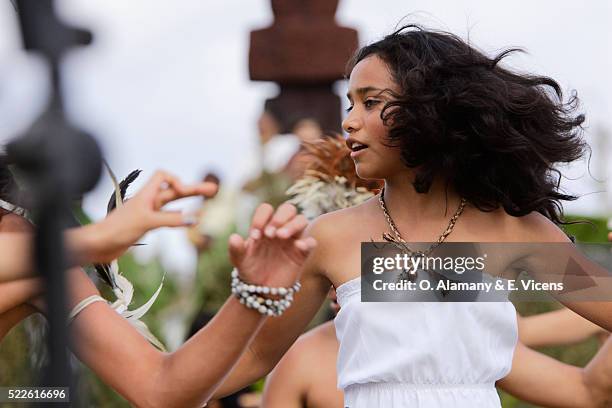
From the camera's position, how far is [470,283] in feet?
7.77

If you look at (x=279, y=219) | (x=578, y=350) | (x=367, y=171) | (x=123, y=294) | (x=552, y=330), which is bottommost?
(x=578, y=350)

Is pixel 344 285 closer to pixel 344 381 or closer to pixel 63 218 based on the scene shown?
pixel 344 381

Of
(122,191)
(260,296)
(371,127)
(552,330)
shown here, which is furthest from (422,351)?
(552,330)

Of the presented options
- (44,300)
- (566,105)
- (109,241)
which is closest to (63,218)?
(44,300)

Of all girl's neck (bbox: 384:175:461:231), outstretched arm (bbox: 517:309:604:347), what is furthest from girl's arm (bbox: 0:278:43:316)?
outstretched arm (bbox: 517:309:604:347)

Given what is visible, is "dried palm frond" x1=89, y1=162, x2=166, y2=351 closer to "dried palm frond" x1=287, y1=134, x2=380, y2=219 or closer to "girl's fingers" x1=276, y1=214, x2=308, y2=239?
Answer: "girl's fingers" x1=276, y1=214, x2=308, y2=239

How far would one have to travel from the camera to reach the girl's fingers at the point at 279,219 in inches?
67.9

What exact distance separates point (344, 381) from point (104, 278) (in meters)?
0.57

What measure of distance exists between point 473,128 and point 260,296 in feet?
2.58

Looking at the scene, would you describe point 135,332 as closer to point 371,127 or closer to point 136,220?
point 136,220

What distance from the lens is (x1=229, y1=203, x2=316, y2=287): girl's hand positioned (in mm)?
1724

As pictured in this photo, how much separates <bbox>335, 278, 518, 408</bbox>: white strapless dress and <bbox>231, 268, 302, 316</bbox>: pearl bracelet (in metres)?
0.54

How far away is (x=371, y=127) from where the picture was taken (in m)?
2.35

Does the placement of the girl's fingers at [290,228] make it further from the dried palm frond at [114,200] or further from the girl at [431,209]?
the girl at [431,209]
